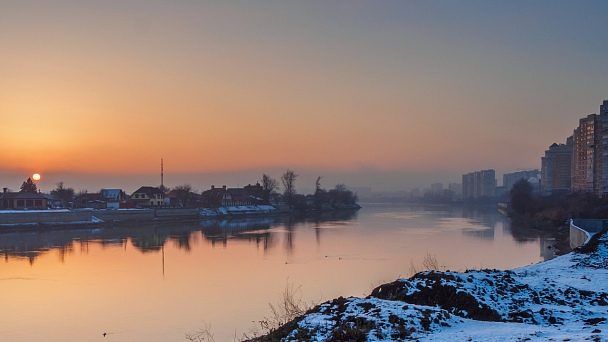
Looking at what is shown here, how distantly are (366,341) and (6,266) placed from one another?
19.1 metres

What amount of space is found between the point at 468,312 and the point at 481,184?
6987 inches

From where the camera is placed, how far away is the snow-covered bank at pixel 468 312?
6453 millimetres

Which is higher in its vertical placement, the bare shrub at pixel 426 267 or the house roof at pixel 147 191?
the house roof at pixel 147 191

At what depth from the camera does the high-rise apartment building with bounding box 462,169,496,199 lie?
171 meters

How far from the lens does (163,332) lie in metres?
10.8

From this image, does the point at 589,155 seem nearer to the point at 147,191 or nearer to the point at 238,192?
the point at 238,192

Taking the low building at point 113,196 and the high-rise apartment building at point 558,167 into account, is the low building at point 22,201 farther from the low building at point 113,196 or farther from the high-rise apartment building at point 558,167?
the high-rise apartment building at point 558,167

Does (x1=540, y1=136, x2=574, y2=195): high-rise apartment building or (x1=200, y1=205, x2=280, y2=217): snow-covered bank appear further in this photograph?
(x1=540, y1=136, x2=574, y2=195): high-rise apartment building

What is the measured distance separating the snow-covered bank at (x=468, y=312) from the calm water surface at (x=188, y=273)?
11.5 feet

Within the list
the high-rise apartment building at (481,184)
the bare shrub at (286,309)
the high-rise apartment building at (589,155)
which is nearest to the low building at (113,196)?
the bare shrub at (286,309)

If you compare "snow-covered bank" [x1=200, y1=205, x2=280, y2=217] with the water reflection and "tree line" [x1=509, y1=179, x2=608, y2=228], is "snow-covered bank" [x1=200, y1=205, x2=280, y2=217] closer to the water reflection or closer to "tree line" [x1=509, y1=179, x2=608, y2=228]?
the water reflection

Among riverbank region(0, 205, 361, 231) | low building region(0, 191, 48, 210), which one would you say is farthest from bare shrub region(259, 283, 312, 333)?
low building region(0, 191, 48, 210)

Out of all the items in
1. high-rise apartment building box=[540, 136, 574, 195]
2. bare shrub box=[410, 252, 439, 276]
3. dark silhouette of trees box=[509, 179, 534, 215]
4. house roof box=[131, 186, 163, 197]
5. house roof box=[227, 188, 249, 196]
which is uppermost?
high-rise apartment building box=[540, 136, 574, 195]

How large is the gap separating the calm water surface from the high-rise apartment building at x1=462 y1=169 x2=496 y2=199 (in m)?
145
